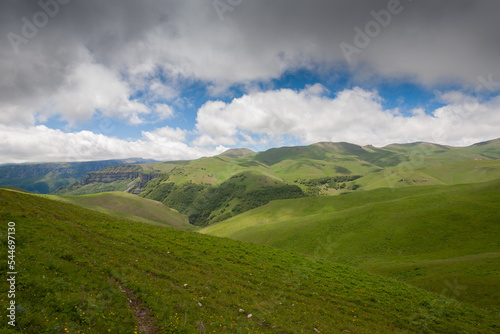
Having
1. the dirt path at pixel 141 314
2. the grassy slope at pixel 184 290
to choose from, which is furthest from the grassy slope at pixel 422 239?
the dirt path at pixel 141 314

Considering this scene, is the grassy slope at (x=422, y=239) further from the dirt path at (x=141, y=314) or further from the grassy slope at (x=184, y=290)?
the dirt path at (x=141, y=314)

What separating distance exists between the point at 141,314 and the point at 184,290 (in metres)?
4.06

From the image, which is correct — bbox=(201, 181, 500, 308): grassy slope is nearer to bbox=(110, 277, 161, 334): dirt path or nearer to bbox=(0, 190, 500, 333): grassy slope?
bbox=(0, 190, 500, 333): grassy slope

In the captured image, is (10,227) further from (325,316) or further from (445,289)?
(445,289)

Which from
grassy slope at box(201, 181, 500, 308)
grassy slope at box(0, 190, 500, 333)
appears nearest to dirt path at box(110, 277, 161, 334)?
grassy slope at box(0, 190, 500, 333)

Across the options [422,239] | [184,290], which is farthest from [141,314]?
[422,239]

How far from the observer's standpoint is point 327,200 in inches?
4636

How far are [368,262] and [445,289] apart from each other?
59.8 feet

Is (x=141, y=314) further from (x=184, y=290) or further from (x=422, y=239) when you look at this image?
(x=422, y=239)

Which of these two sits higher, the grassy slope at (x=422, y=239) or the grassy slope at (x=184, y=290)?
the grassy slope at (x=184, y=290)

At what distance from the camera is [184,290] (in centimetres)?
1603

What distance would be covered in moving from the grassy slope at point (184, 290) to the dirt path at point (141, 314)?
229 millimetres

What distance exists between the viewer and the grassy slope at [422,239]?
1136 inches

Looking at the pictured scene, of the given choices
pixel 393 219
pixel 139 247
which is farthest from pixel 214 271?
pixel 393 219
